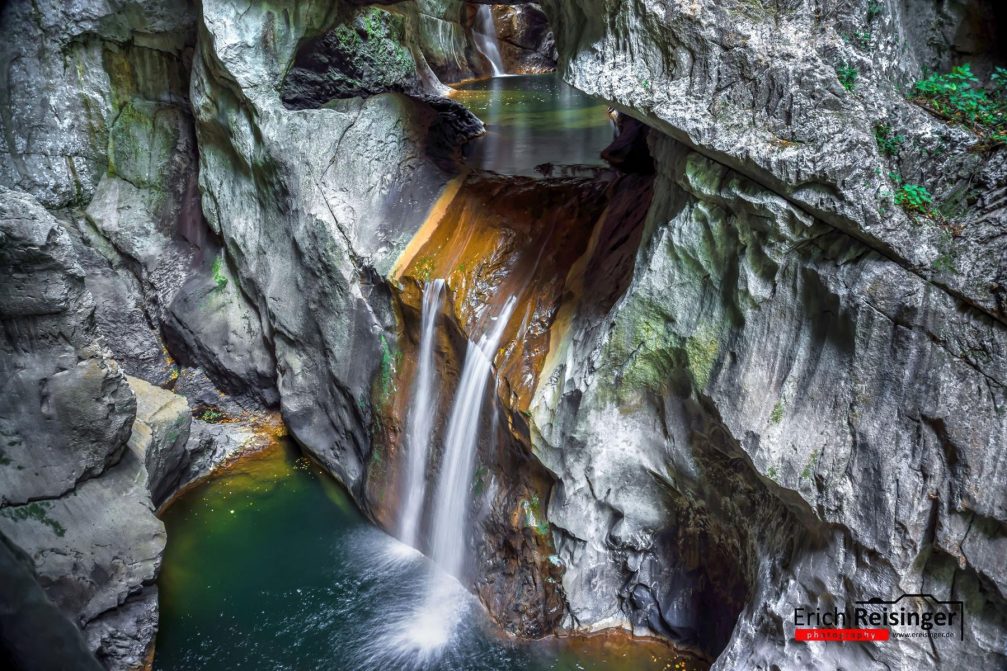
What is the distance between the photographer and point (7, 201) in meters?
6.13

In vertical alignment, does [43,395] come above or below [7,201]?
below

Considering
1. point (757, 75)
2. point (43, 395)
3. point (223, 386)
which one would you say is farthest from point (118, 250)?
point (757, 75)

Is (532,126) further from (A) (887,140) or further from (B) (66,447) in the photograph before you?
(B) (66,447)

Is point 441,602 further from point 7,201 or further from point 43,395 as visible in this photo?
point 7,201

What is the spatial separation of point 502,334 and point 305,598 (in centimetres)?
349

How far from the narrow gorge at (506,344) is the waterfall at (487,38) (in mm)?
10162

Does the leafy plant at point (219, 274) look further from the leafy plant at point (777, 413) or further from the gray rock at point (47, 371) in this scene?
the leafy plant at point (777, 413)

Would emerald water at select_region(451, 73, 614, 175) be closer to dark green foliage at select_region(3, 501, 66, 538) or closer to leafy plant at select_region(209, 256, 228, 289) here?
leafy plant at select_region(209, 256, 228, 289)

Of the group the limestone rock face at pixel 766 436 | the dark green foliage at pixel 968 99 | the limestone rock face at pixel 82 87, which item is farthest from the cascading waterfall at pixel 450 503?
the limestone rock face at pixel 82 87

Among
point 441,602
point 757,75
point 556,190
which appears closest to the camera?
point 757,75

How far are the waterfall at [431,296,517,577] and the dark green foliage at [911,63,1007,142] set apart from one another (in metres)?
4.15

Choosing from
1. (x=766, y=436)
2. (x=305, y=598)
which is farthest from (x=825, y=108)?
(x=305, y=598)

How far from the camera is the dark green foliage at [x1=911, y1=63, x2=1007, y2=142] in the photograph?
187 inches

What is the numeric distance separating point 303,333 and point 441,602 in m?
3.82
